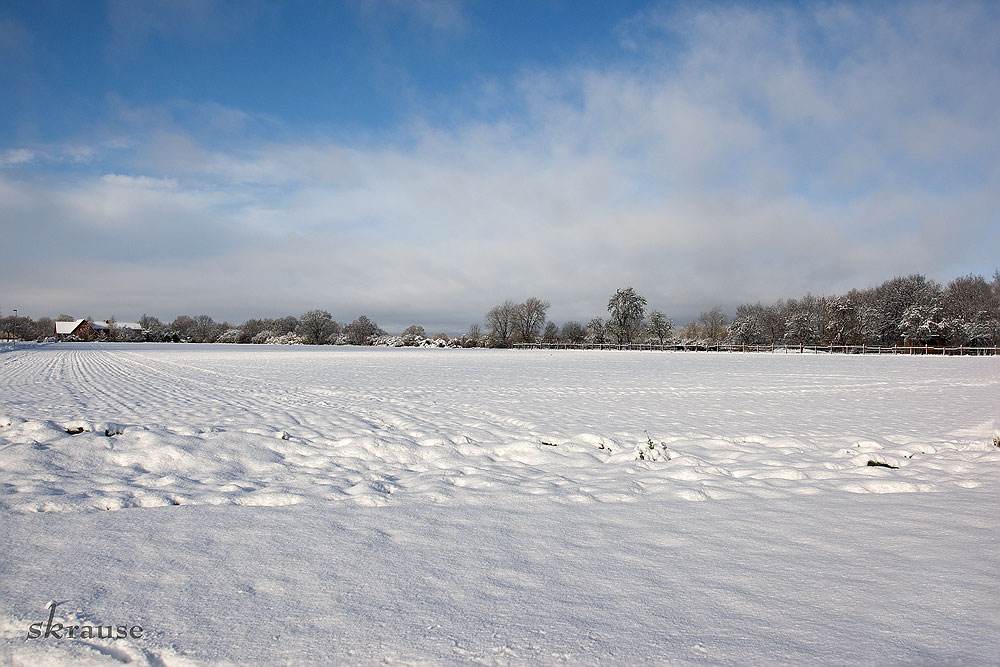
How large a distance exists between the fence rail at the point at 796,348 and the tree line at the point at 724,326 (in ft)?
10.8

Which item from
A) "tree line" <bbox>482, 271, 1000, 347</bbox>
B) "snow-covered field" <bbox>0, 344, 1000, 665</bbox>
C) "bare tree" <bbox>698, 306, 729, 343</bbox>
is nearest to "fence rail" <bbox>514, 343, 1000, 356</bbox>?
"tree line" <bbox>482, 271, 1000, 347</bbox>

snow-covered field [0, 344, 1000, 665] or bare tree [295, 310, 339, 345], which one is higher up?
bare tree [295, 310, 339, 345]

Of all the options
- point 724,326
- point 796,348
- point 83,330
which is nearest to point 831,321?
point 796,348

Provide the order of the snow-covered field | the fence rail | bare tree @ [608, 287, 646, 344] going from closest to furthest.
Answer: the snow-covered field → the fence rail → bare tree @ [608, 287, 646, 344]

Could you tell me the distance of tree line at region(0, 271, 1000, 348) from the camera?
61.6 metres

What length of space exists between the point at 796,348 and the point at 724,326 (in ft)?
144

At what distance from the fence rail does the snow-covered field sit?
203ft

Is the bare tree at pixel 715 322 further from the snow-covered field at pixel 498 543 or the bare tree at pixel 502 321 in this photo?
the snow-covered field at pixel 498 543

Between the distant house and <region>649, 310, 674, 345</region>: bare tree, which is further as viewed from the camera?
the distant house

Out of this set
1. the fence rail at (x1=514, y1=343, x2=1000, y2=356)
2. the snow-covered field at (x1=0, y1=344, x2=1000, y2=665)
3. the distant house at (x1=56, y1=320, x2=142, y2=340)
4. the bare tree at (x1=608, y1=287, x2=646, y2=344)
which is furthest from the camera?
the distant house at (x1=56, y1=320, x2=142, y2=340)

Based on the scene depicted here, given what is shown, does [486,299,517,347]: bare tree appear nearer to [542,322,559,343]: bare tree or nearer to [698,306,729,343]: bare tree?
[542,322,559,343]: bare tree

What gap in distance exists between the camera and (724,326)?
114500mm

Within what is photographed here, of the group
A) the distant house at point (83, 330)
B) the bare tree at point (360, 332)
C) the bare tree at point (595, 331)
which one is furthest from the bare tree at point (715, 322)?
the distant house at point (83, 330)

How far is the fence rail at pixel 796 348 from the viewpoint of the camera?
55.8m
